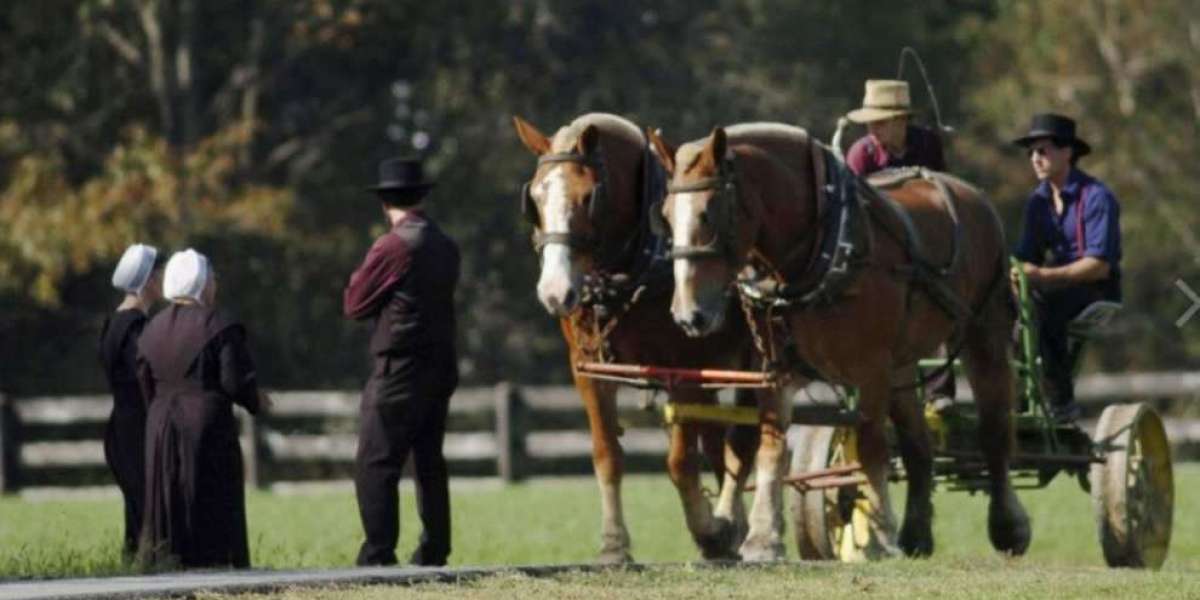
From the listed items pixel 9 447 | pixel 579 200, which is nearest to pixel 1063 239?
pixel 579 200

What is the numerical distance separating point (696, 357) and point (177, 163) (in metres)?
21.8

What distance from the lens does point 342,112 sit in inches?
1511

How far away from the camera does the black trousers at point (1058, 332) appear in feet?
49.9

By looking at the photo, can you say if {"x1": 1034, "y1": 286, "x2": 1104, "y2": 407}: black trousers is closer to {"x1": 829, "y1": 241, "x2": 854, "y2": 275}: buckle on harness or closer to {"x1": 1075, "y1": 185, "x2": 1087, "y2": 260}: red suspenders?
{"x1": 1075, "y1": 185, "x2": 1087, "y2": 260}: red suspenders

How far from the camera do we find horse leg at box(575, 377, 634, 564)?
13.7 m

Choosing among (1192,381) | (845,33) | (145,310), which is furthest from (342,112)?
(145,310)

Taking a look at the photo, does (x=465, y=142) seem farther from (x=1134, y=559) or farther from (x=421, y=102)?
(x=1134, y=559)

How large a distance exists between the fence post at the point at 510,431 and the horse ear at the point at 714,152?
16895 millimetres

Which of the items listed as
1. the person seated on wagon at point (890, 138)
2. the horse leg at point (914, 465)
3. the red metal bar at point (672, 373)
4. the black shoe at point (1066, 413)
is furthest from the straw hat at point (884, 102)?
the red metal bar at point (672, 373)

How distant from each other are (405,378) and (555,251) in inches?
41.3

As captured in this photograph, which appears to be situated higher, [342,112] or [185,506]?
[342,112]

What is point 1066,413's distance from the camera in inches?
600

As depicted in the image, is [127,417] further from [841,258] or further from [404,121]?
[404,121]

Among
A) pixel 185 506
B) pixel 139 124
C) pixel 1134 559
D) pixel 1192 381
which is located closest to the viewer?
pixel 185 506
